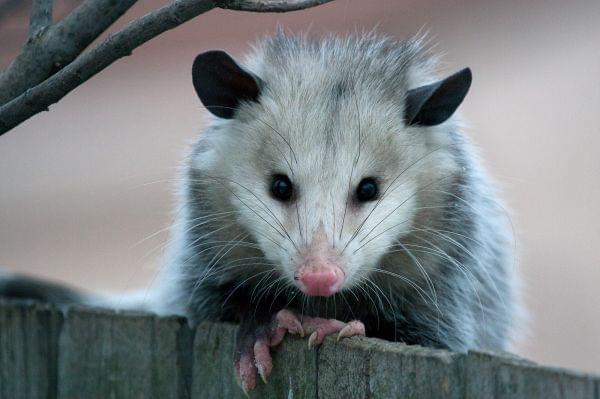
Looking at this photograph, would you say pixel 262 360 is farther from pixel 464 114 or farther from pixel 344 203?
pixel 464 114

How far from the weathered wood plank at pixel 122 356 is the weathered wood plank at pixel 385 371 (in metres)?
0.33

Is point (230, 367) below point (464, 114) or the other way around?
below

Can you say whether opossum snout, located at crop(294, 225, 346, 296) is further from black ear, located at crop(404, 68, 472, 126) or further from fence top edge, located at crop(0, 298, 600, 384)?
black ear, located at crop(404, 68, 472, 126)

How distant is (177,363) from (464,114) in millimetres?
2416

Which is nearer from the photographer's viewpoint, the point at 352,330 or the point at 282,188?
the point at 352,330

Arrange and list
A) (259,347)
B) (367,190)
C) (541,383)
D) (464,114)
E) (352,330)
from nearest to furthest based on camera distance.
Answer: (541,383), (352,330), (259,347), (367,190), (464,114)

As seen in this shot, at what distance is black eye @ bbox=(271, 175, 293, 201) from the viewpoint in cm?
188

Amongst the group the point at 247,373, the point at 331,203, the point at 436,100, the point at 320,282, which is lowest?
the point at 247,373

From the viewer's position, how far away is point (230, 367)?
1.76m

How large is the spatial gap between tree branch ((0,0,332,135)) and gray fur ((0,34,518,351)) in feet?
1.22

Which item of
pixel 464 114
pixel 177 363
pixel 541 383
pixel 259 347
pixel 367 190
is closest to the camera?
pixel 541 383

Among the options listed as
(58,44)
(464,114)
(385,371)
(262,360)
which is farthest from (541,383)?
(464,114)

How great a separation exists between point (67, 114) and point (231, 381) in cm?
370

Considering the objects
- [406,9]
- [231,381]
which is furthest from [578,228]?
[231,381]
